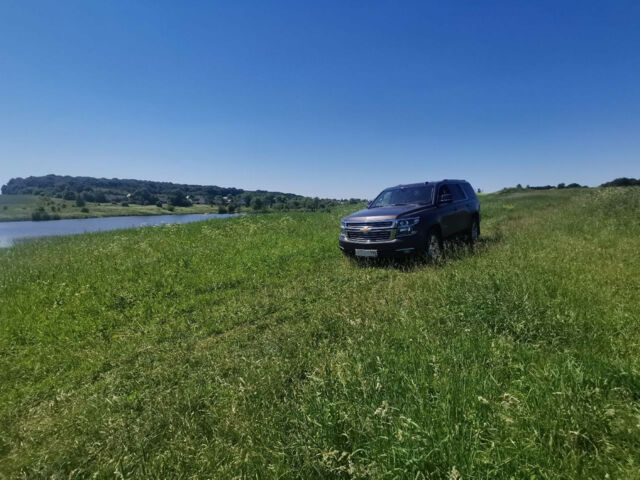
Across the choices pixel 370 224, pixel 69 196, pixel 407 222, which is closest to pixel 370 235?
pixel 370 224

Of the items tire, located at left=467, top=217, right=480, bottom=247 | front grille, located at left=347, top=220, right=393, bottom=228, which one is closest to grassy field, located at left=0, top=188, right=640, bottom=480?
front grille, located at left=347, top=220, right=393, bottom=228

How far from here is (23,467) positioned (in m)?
2.31

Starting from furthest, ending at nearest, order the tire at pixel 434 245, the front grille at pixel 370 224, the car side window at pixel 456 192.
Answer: the car side window at pixel 456 192
the tire at pixel 434 245
the front grille at pixel 370 224

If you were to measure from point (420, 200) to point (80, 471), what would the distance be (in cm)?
870

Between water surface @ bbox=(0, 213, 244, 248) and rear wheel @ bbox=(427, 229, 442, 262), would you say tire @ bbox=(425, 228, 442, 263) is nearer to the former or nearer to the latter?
rear wheel @ bbox=(427, 229, 442, 262)

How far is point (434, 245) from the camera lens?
8.05 m

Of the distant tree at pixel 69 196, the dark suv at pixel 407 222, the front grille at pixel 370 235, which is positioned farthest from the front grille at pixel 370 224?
the distant tree at pixel 69 196

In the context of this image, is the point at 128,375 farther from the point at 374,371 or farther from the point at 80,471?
the point at 374,371

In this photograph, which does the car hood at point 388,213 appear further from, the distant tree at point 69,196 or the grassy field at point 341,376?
the distant tree at point 69,196

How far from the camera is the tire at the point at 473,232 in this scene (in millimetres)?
10375

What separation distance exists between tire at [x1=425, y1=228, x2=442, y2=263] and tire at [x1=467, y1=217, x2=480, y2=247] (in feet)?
9.13

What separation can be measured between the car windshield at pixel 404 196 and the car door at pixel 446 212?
13.7 inches

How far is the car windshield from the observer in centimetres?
864

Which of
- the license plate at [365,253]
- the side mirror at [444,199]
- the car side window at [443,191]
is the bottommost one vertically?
the license plate at [365,253]
